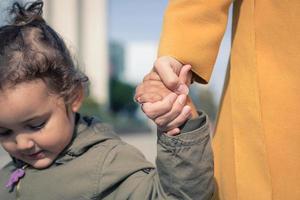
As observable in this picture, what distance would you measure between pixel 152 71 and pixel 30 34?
1.69ft

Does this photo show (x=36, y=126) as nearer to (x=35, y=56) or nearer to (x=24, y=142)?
(x=24, y=142)

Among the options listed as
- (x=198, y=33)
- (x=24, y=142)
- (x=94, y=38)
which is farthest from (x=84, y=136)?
(x=94, y=38)

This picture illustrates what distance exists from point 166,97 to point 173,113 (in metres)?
0.04

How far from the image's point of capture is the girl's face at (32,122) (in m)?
1.57

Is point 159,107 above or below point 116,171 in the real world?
above

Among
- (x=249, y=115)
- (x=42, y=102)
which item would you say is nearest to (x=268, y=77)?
(x=249, y=115)

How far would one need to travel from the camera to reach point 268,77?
134 centimetres

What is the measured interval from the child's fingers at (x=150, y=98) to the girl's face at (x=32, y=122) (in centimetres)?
38

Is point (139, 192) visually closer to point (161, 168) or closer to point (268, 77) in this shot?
point (161, 168)

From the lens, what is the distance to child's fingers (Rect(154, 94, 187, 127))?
133 cm

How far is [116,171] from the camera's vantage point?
1600 millimetres

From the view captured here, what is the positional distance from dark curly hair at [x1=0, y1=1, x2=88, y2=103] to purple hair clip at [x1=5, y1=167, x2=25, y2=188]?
275mm

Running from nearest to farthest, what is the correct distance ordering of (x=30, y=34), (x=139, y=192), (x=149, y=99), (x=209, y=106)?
(x=149, y=99)
(x=139, y=192)
(x=30, y=34)
(x=209, y=106)

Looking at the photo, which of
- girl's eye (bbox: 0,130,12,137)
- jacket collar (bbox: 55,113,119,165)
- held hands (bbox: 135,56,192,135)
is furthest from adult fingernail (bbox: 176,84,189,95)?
girl's eye (bbox: 0,130,12,137)
